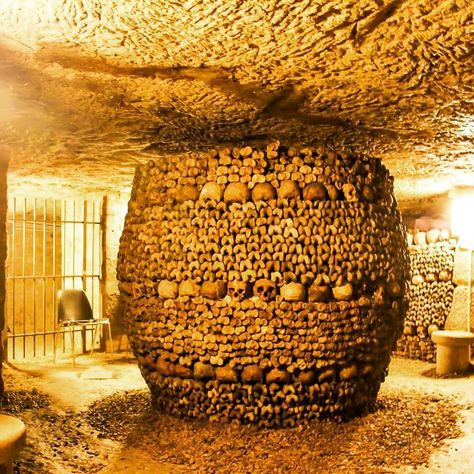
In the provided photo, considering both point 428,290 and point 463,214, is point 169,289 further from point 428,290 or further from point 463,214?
point 428,290

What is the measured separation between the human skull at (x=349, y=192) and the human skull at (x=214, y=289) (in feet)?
3.62

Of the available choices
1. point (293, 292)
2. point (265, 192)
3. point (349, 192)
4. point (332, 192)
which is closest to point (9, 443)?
point (293, 292)

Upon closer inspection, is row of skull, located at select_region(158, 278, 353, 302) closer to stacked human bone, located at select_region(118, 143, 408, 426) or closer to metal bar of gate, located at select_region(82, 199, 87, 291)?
stacked human bone, located at select_region(118, 143, 408, 426)

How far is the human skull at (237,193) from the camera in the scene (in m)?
3.96

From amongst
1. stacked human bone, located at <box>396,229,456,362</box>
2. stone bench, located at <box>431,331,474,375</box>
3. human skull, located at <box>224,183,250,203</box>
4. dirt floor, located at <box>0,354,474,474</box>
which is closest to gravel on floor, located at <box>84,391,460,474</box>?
dirt floor, located at <box>0,354,474,474</box>

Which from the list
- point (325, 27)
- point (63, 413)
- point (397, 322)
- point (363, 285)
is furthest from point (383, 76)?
point (63, 413)

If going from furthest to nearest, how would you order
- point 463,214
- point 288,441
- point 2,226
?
point 463,214 < point 2,226 < point 288,441

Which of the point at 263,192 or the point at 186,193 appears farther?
the point at 186,193

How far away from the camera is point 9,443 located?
8.36 ft

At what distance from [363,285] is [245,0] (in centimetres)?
255

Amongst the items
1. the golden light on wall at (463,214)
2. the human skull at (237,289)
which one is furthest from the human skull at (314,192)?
the golden light on wall at (463,214)

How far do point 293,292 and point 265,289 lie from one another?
195 millimetres

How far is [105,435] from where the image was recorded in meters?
4.05

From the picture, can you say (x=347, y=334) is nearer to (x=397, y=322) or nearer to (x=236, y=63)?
(x=397, y=322)
